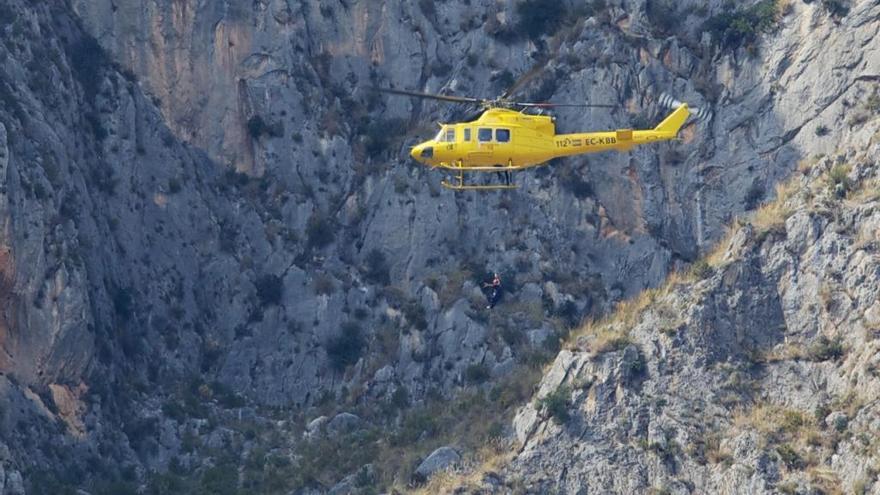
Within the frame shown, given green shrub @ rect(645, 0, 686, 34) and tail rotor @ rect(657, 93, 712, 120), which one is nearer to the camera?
tail rotor @ rect(657, 93, 712, 120)

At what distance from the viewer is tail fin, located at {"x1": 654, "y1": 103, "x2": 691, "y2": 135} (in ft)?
383

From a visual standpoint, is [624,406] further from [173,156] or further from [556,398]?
[173,156]

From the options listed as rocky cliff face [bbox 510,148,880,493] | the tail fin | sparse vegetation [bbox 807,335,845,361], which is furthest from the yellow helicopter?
sparse vegetation [bbox 807,335,845,361]

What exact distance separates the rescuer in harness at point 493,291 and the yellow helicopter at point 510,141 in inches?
145

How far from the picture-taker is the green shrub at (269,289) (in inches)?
4751

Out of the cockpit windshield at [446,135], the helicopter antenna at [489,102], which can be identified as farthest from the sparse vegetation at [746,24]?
the cockpit windshield at [446,135]

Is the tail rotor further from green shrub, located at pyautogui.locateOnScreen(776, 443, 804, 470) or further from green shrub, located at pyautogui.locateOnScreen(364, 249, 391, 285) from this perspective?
green shrub, located at pyautogui.locateOnScreen(776, 443, 804, 470)

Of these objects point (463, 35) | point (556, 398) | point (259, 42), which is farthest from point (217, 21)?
point (556, 398)

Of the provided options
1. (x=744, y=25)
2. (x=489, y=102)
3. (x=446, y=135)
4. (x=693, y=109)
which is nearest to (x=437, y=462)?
(x=446, y=135)

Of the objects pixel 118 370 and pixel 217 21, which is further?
pixel 217 21

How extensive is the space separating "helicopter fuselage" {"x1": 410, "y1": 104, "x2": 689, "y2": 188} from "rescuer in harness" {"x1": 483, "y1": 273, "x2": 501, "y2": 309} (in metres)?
4.41

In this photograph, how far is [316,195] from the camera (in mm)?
123250

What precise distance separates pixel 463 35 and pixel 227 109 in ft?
33.2

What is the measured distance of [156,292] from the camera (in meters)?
121
